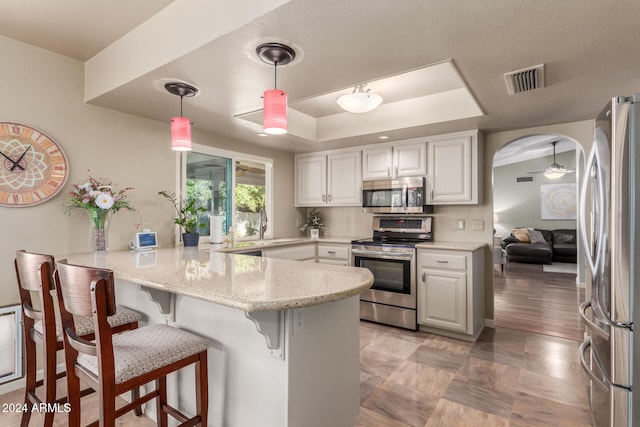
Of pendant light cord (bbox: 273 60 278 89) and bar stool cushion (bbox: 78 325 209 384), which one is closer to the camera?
bar stool cushion (bbox: 78 325 209 384)

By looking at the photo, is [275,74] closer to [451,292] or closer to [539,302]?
[451,292]

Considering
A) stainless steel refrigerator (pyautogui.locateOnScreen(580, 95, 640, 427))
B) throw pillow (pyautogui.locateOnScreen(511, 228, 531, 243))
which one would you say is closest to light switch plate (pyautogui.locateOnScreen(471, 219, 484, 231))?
stainless steel refrigerator (pyautogui.locateOnScreen(580, 95, 640, 427))

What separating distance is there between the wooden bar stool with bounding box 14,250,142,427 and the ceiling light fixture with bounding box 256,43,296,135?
1180 mm

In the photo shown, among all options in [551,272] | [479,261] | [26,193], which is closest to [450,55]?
[479,261]

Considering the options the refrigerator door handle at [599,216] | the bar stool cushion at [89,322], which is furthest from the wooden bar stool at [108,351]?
the refrigerator door handle at [599,216]

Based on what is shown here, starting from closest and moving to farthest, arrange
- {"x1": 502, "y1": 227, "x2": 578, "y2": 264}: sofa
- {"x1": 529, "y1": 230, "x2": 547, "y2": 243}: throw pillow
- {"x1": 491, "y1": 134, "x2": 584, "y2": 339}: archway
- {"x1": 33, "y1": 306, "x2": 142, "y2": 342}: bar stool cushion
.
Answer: {"x1": 33, "y1": 306, "x2": 142, "y2": 342}: bar stool cushion, {"x1": 491, "y1": 134, "x2": 584, "y2": 339}: archway, {"x1": 502, "y1": 227, "x2": 578, "y2": 264}: sofa, {"x1": 529, "y1": 230, "x2": 547, "y2": 243}: throw pillow

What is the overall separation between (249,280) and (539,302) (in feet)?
15.1

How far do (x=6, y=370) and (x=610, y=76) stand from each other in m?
4.50

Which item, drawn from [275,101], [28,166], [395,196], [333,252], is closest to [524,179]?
[395,196]

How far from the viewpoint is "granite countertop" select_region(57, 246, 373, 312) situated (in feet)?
3.56

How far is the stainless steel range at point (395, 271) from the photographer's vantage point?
135 inches

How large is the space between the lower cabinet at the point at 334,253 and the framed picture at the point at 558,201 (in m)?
7.41

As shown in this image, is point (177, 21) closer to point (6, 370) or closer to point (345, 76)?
point (345, 76)

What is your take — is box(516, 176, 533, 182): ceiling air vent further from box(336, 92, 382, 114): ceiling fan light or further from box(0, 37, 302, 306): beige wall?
box(0, 37, 302, 306): beige wall
